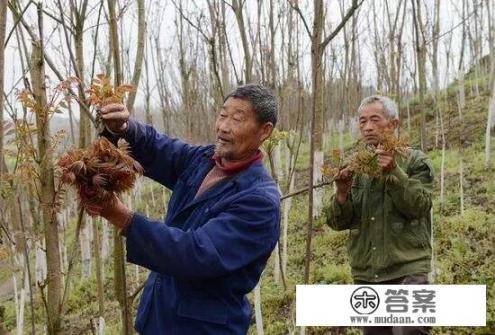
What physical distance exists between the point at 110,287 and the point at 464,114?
31.3 ft

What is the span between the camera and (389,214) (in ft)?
8.78

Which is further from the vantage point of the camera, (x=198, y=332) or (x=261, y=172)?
(x=261, y=172)

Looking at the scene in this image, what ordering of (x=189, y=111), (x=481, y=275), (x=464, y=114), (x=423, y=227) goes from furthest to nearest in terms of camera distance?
1. (x=464, y=114)
2. (x=189, y=111)
3. (x=481, y=275)
4. (x=423, y=227)

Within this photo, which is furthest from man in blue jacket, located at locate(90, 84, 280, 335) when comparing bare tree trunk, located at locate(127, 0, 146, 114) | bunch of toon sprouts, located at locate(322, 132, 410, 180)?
bunch of toon sprouts, located at locate(322, 132, 410, 180)

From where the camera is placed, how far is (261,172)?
5.75 ft

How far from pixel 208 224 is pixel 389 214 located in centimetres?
146

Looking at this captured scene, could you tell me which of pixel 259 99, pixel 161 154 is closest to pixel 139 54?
pixel 161 154

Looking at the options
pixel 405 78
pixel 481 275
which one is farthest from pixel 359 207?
pixel 405 78

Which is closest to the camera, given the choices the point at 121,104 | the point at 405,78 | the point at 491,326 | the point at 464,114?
the point at 121,104

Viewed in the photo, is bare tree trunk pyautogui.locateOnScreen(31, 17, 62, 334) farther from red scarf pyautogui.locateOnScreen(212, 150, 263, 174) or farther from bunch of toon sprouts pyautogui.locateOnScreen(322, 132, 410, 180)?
bunch of toon sprouts pyautogui.locateOnScreen(322, 132, 410, 180)

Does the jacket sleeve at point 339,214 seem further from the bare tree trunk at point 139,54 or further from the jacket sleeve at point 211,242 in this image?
the bare tree trunk at point 139,54

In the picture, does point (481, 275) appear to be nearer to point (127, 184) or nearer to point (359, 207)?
point (359, 207)

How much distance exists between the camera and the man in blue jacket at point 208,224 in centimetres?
139

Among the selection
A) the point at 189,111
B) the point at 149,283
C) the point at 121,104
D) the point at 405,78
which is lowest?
the point at 149,283
